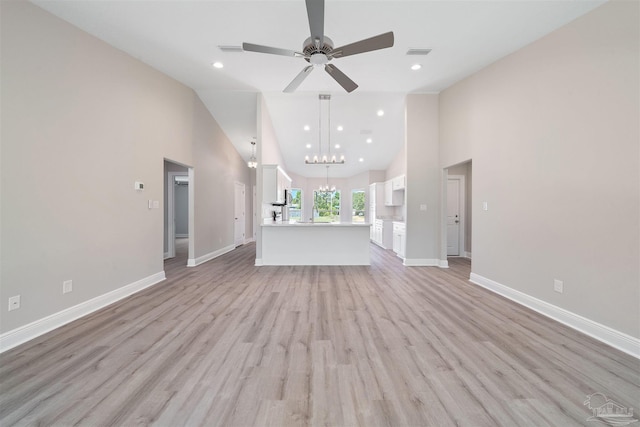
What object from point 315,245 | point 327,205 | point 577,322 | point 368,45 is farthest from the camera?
point 327,205

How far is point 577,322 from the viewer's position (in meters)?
2.49

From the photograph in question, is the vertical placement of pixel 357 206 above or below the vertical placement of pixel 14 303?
above

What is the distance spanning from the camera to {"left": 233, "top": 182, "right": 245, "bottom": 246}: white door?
7.76m

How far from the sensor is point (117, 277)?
3254mm

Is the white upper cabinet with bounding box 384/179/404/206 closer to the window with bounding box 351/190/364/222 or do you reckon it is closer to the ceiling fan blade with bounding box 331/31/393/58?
the window with bounding box 351/190/364/222

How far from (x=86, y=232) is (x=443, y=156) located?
19.2 ft

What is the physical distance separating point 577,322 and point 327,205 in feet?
29.9

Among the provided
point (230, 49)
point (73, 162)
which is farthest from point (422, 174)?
point (73, 162)

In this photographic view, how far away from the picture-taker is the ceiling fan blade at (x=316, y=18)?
1.93 metres

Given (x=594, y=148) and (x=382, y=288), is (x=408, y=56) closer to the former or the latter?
(x=594, y=148)

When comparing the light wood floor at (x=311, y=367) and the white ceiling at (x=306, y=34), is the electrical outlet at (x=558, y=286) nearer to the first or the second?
the light wood floor at (x=311, y=367)

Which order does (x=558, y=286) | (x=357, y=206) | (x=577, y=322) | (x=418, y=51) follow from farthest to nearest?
(x=357, y=206) → (x=418, y=51) → (x=558, y=286) → (x=577, y=322)

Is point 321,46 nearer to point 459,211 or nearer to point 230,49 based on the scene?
point 230,49

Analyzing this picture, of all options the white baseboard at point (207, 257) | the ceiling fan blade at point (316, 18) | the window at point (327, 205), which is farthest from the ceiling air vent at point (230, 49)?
the window at point (327, 205)
